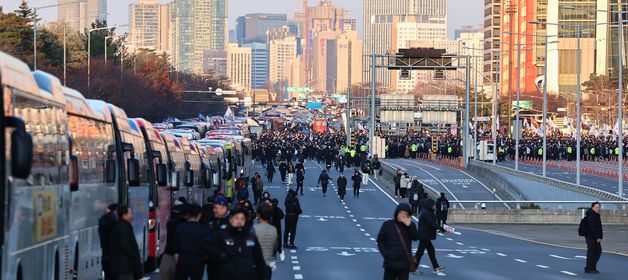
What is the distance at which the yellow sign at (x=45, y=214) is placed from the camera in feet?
56.4

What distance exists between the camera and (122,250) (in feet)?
62.4

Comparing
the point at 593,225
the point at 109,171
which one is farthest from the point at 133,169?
the point at 593,225

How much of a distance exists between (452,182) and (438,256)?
45113 millimetres

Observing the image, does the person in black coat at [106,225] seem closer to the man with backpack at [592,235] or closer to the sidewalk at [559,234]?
the man with backpack at [592,235]

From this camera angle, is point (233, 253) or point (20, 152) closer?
point (20, 152)

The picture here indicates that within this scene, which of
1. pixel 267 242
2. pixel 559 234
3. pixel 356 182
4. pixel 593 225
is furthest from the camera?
pixel 356 182

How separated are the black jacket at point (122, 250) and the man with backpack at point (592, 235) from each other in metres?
12.8

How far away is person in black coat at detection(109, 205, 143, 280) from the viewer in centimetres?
1892

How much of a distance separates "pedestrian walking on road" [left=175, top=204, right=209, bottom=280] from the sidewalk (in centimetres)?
2000

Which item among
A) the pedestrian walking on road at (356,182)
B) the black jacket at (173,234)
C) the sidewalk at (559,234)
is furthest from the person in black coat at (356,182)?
the black jacket at (173,234)

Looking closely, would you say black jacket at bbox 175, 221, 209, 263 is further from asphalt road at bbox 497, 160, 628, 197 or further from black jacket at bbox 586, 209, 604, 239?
asphalt road at bbox 497, 160, 628, 197

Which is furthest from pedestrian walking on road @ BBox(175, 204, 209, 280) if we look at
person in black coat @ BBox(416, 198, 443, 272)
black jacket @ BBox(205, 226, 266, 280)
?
person in black coat @ BBox(416, 198, 443, 272)

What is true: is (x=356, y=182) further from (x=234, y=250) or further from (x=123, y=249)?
(x=234, y=250)

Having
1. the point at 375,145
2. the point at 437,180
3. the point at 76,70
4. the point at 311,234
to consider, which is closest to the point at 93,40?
the point at 76,70
